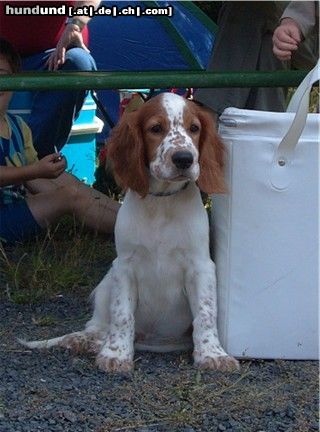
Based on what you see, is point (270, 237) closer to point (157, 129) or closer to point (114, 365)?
point (157, 129)

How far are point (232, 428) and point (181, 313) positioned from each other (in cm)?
75

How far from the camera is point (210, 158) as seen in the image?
3229 mm

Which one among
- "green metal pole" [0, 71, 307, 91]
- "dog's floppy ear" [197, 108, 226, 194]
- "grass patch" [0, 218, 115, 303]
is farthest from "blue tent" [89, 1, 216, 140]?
"dog's floppy ear" [197, 108, 226, 194]

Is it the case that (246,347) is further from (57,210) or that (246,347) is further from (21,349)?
(57,210)

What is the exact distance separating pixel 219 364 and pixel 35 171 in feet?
5.90

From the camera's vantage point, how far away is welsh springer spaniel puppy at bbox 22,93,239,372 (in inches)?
126

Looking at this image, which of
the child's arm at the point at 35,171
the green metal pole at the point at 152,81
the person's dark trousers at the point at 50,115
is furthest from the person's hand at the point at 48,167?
the green metal pole at the point at 152,81

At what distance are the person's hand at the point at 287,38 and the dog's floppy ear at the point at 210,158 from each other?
412 millimetres

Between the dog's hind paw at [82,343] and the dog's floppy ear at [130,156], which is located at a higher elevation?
the dog's floppy ear at [130,156]

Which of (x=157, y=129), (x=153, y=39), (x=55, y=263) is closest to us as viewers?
(x=157, y=129)

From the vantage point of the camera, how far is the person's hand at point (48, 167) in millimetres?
4605

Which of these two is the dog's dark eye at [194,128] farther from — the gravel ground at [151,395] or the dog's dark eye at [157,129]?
the gravel ground at [151,395]

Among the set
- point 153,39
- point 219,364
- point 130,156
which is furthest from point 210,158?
point 153,39

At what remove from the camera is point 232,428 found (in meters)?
2.69
